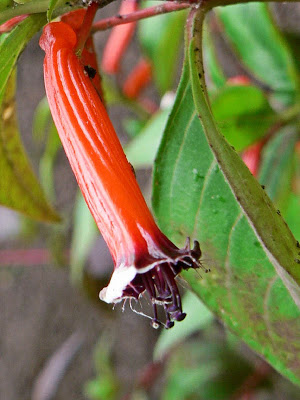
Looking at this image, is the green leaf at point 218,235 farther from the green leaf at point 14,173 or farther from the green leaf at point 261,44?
the green leaf at point 261,44

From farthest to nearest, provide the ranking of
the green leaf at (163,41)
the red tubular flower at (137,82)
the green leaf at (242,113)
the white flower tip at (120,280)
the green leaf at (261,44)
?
the red tubular flower at (137,82) → the green leaf at (163,41) → the green leaf at (261,44) → the green leaf at (242,113) → the white flower tip at (120,280)

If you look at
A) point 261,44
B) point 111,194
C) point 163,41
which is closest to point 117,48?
point 163,41

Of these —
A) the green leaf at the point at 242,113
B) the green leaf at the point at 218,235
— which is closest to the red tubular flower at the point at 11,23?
the green leaf at the point at 218,235

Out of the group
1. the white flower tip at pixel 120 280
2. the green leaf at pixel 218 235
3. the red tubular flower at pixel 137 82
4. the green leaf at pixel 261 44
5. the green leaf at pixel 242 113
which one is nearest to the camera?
the white flower tip at pixel 120 280

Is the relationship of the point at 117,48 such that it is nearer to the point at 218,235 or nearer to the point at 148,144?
the point at 148,144

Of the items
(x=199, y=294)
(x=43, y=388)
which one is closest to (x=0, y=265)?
(x=43, y=388)

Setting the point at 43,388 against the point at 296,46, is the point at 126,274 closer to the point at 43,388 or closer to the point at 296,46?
the point at 296,46

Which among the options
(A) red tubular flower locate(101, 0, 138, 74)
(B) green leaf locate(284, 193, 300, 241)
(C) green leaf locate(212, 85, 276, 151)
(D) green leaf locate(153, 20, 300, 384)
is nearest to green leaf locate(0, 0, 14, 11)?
(D) green leaf locate(153, 20, 300, 384)
